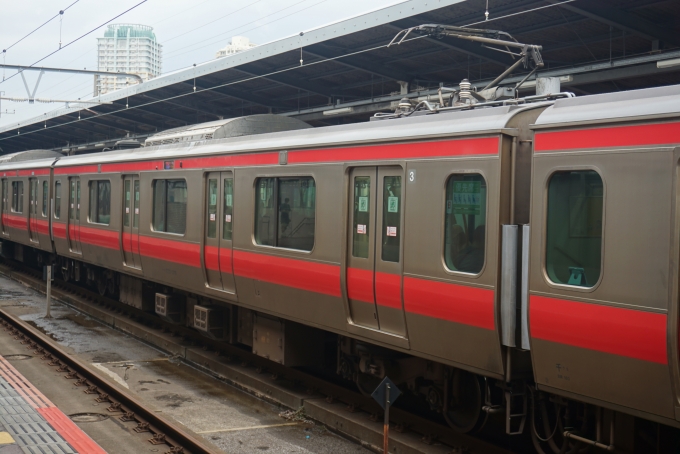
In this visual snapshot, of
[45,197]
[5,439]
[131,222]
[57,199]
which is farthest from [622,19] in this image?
[45,197]

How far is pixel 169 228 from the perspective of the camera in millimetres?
11555

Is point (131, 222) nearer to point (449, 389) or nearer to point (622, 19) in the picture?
point (449, 389)

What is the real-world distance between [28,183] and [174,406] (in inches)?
493

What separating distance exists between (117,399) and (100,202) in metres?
6.42

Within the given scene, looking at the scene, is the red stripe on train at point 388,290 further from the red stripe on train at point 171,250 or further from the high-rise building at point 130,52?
the high-rise building at point 130,52

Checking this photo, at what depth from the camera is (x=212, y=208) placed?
33.6 ft

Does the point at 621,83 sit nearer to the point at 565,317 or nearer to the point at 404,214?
the point at 404,214

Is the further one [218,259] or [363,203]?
[218,259]

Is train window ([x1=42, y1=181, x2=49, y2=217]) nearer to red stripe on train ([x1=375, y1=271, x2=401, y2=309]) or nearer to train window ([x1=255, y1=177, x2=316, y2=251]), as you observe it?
train window ([x1=255, y1=177, x2=316, y2=251])

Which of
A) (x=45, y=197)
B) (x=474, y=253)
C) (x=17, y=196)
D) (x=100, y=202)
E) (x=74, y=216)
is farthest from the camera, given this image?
(x=17, y=196)

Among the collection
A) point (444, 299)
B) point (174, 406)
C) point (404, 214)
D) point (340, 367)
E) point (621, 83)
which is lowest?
point (174, 406)

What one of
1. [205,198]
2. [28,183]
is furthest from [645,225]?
[28,183]

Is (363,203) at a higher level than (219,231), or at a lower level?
higher

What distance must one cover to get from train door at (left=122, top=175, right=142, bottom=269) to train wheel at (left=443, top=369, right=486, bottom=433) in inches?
277
